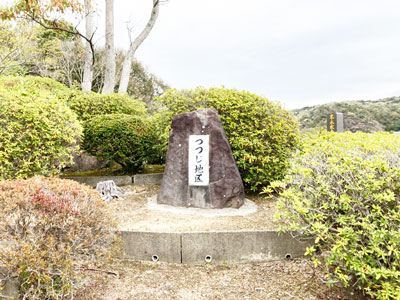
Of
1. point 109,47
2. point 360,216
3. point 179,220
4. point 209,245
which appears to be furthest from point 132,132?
point 109,47

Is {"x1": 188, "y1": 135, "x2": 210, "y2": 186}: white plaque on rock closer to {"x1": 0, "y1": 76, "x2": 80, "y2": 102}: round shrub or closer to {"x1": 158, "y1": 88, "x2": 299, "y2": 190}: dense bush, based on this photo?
{"x1": 158, "y1": 88, "x2": 299, "y2": 190}: dense bush

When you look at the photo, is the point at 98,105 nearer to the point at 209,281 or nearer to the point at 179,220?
the point at 179,220

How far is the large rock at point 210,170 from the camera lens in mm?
5387

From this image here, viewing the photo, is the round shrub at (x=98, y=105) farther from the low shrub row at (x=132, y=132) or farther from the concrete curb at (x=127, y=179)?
the concrete curb at (x=127, y=179)

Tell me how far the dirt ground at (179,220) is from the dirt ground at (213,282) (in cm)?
55

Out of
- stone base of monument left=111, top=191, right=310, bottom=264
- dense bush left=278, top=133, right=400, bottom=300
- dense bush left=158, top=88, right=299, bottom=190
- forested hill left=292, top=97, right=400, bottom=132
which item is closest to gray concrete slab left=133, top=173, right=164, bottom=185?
dense bush left=158, top=88, right=299, bottom=190

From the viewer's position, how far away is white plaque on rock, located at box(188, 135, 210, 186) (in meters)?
5.41

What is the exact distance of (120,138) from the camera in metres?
7.04

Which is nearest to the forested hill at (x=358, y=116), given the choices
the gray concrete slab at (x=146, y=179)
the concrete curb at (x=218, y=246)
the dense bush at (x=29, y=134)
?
the gray concrete slab at (x=146, y=179)

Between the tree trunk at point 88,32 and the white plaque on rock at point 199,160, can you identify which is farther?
the tree trunk at point 88,32

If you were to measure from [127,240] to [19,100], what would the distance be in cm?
347

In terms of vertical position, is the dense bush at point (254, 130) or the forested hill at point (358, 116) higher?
the forested hill at point (358, 116)

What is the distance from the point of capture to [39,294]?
258 cm

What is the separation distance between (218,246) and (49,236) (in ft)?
6.35
